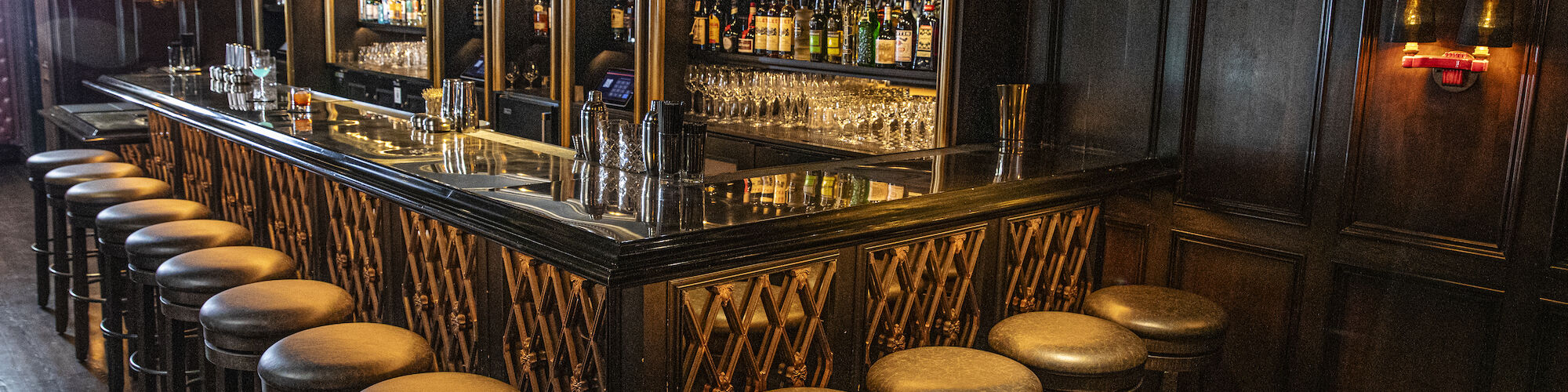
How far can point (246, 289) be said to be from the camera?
8.33 feet

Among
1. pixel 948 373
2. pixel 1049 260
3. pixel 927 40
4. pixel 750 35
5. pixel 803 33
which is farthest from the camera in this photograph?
pixel 750 35

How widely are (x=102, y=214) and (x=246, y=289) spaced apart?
49.4 inches

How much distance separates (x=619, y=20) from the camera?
18.4 ft

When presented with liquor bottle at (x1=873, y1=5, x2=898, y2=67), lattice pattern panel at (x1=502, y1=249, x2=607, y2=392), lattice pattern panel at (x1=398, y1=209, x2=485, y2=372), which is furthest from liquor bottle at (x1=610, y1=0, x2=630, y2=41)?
lattice pattern panel at (x1=502, y1=249, x2=607, y2=392)

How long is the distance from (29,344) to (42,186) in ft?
2.24

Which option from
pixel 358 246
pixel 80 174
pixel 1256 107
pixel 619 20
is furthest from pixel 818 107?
pixel 80 174

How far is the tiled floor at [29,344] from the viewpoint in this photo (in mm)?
3809

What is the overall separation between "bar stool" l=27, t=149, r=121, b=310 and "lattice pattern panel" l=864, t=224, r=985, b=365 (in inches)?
137

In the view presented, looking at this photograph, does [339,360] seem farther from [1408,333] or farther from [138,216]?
[1408,333]

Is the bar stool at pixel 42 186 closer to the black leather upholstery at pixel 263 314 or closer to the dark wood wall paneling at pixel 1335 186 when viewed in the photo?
the black leather upholstery at pixel 263 314

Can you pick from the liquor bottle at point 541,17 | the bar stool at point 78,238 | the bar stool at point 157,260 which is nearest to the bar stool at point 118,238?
the bar stool at point 157,260

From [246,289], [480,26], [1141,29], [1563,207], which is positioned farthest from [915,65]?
[480,26]

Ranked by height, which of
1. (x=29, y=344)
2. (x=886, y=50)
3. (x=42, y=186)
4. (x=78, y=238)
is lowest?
(x=29, y=344)

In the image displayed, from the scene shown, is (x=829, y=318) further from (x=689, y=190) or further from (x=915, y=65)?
(x=915, y=65)
